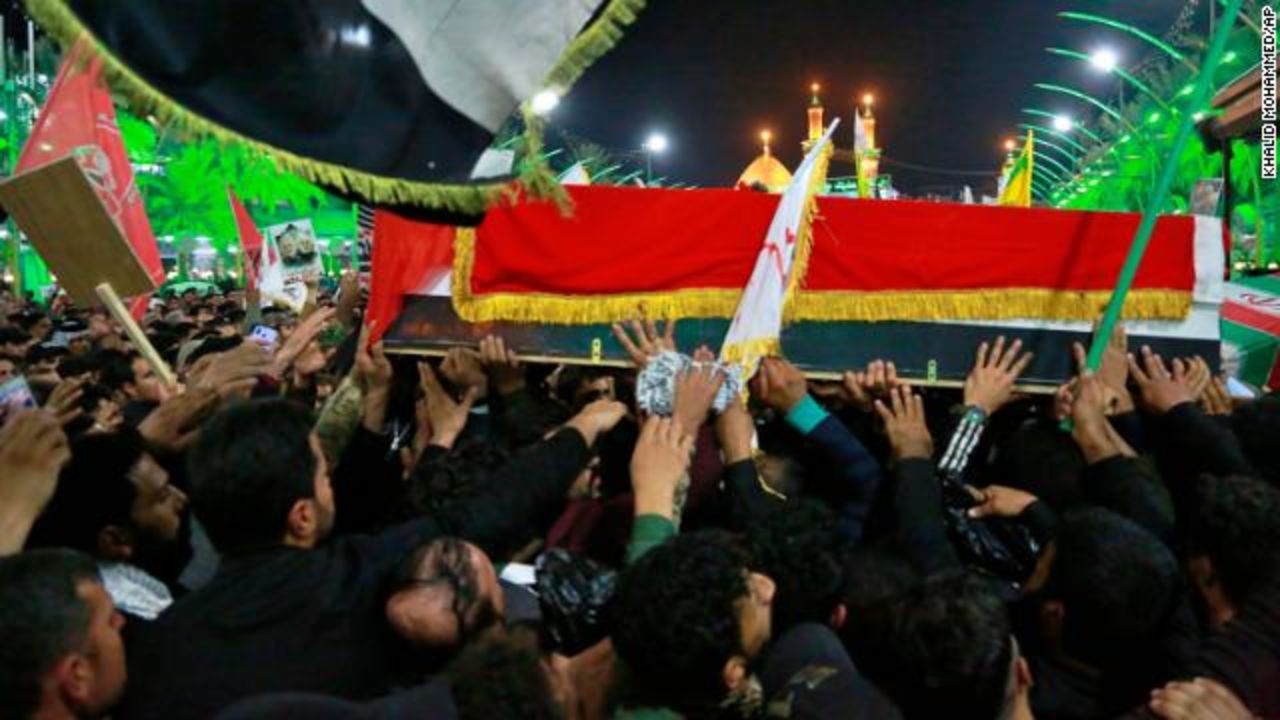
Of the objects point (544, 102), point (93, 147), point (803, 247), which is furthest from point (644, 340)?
point (93, 147)

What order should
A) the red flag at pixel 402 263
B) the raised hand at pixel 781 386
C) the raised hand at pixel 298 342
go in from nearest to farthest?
the raised hand at pixel 781 386 < the red flag at pixel 402 263 < the raised hand at pixel 298 342

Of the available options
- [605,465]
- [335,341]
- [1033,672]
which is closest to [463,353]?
[605,465]

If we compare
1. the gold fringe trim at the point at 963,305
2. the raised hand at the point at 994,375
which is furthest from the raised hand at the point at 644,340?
the raised hand at the point at 994,375

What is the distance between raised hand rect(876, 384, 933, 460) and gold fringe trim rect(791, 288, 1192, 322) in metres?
0.64

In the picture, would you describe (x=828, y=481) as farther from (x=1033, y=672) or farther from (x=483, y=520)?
(x=483, y=520)

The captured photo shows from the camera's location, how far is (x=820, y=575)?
2.21 metres

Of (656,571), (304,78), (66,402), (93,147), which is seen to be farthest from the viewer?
(93,147)

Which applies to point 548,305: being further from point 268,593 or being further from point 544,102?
point 268,593

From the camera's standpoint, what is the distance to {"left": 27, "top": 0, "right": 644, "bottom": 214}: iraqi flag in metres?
2.11

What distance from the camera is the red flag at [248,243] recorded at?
390 inches

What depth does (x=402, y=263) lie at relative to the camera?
12.5 feet

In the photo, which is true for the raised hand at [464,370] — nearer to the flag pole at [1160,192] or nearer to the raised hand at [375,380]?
the raised hand at [375,380]

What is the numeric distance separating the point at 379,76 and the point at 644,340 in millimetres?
1514

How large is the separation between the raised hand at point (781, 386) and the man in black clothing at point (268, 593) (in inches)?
45.8
